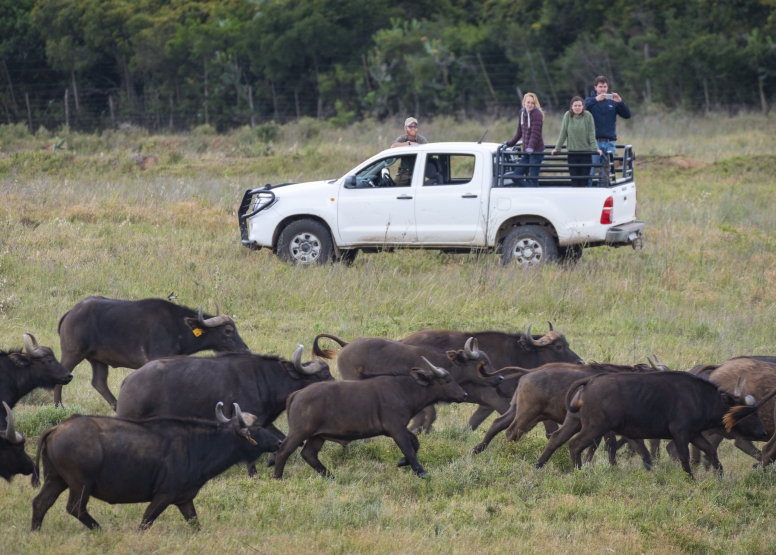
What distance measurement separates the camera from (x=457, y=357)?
8820 mm

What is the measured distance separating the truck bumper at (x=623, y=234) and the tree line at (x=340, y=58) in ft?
68.6

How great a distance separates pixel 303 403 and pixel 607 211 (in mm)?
7650

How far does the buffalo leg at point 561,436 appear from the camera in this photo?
784 centimetres

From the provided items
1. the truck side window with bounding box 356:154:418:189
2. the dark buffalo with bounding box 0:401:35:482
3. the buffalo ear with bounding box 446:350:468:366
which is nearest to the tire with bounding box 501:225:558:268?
the truck side window with bounding box 356:154:418:189

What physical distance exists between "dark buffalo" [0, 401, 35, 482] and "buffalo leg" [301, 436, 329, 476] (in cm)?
203

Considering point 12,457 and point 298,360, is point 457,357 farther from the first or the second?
point 12,457

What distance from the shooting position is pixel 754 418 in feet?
25.9

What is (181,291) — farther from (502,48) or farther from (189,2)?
(189,2)

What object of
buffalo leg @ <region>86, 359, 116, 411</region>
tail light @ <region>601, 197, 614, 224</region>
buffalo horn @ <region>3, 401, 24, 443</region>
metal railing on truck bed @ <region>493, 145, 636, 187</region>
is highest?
metal railing on truck bed @ <region>493, 145, 636, 187</region>

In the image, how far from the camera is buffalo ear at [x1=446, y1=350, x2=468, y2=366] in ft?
28.9

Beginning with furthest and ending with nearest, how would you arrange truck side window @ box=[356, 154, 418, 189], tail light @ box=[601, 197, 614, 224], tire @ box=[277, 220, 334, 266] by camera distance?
tire @ box=[277, 220, 334, 266] → truck side window @ box=[356, 154, 418, 189] → tail light @ box=[601, 197, 614, 224]

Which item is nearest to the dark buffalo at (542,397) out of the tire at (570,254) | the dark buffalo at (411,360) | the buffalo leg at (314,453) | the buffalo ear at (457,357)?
the dark buffalo at (411,360)

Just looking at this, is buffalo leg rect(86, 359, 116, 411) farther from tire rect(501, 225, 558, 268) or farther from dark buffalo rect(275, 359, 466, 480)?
tire rect(501, 225, 558, 268)

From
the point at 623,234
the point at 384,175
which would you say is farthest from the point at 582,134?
the point at 384,175
